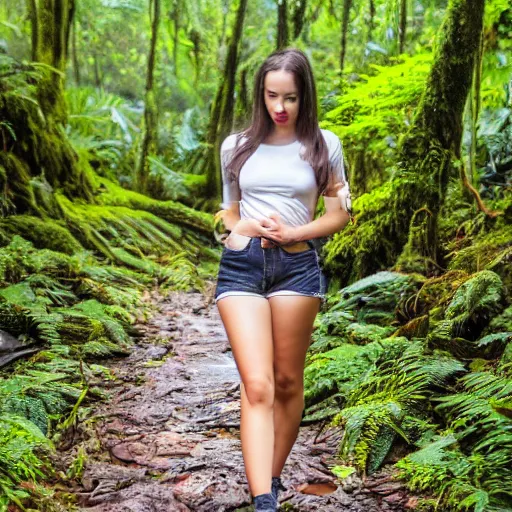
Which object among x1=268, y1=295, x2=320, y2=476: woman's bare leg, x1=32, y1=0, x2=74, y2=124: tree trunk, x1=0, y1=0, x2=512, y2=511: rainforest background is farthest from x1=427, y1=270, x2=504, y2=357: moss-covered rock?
x1=32, y1=0, x2=74, y2=124: tree trunk

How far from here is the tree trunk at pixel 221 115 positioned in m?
12.0

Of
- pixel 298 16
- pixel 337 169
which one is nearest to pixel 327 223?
pixel 337 169

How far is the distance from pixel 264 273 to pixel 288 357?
361 mm

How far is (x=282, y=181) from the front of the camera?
225cm

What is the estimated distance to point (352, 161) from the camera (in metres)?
7.89

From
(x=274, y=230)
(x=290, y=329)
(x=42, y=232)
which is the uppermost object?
(x=274, y=230)

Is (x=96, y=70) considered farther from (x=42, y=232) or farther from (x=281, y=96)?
(x=281, y=96)

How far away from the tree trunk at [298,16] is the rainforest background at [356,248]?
3cm

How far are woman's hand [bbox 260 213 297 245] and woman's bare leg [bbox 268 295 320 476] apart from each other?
23 cm

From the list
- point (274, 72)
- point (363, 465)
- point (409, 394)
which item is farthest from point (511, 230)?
point (274, 72)

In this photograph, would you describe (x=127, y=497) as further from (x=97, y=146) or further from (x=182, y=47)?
(x=182, y=47)

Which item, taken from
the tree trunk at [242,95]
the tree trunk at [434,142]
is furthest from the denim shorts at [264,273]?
the tree trunk at [242,95]

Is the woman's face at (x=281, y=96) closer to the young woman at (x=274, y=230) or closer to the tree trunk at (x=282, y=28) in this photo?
the young woman at (x=274, y=230)

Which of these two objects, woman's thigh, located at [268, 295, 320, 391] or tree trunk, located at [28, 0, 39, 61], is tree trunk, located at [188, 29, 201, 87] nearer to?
tree trunk, located at [28, 0, 39, 61]
